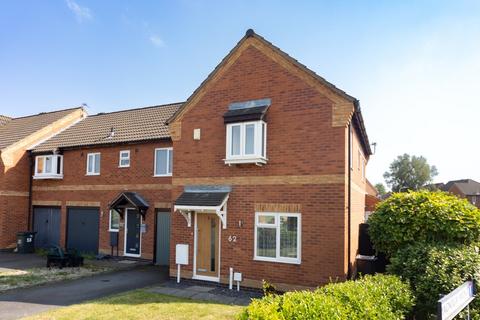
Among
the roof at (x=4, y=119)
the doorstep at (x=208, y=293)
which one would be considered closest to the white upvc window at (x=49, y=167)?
the roof at (x=4, y=119)

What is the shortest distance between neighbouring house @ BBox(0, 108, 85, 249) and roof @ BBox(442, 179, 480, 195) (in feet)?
219

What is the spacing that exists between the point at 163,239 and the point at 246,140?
764cm

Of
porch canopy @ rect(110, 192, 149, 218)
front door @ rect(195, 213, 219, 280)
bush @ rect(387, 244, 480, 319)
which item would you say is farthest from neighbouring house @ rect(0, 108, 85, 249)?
bush @ rect(387, 244, 480, 319)

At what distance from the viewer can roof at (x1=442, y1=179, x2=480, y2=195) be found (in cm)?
6406

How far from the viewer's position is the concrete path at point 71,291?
31.9 ft

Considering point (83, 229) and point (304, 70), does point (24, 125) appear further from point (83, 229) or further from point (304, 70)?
point (304, 70)

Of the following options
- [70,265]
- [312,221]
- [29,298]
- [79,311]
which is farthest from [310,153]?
[70,265]

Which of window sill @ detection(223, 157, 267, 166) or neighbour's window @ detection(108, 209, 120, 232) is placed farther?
neighbour's window @ detection(108, 209, 120, 232)

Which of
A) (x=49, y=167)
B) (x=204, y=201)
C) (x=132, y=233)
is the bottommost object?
(x=132, y=233)

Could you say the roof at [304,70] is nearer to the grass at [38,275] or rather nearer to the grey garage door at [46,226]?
the grass at [38,275]

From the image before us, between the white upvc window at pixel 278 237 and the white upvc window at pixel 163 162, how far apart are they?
689cm

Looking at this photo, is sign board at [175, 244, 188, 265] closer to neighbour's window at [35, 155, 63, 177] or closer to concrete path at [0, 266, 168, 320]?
concrete path at [0, 266, 168, 320]

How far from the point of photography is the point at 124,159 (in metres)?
18.5

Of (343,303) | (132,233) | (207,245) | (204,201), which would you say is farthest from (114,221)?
(343,303)
